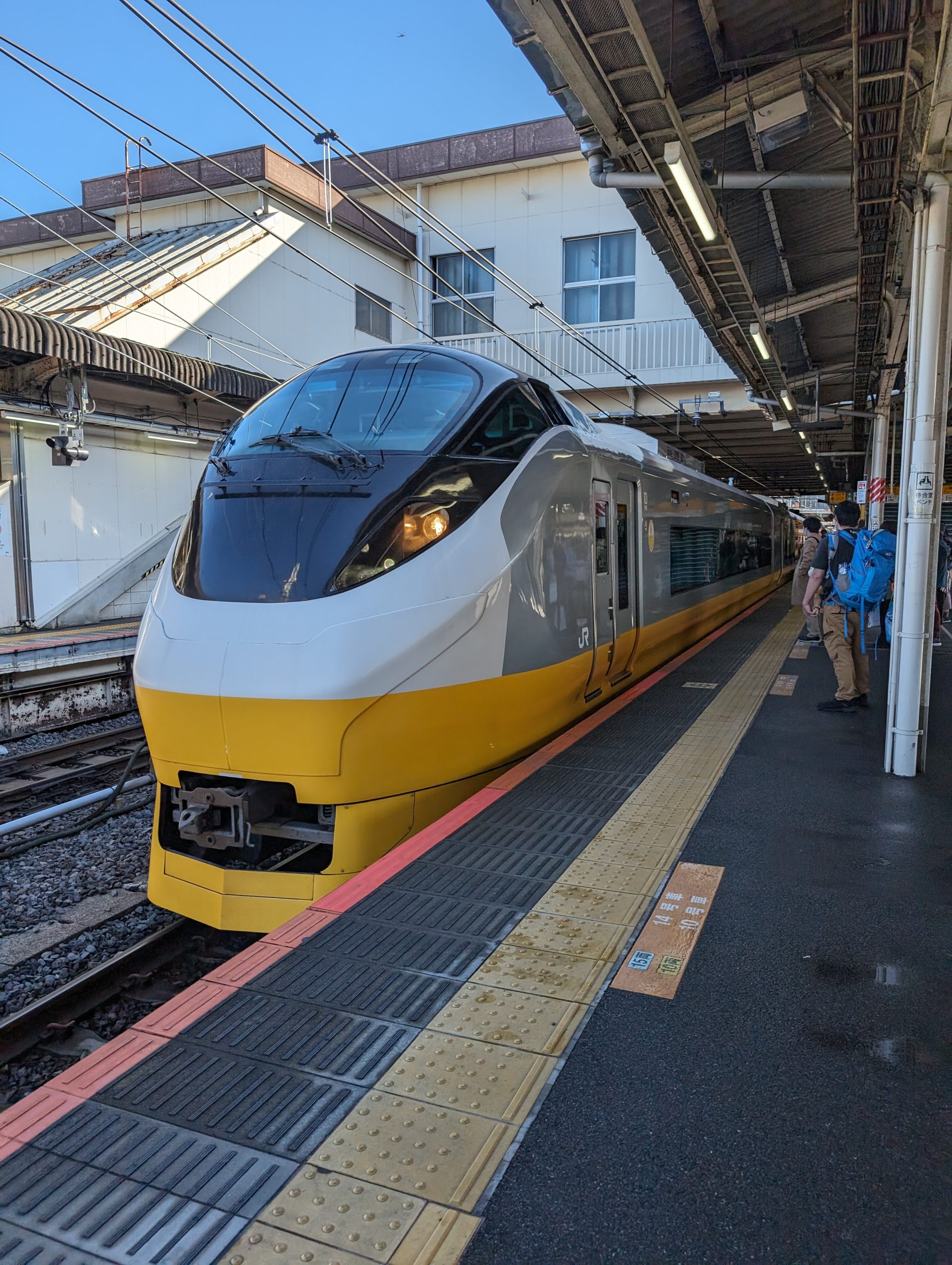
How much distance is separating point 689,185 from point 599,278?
49.1ft

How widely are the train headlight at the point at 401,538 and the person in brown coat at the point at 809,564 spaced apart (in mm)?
6184

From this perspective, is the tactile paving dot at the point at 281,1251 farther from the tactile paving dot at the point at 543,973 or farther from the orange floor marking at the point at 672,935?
the orange floor marking at the point at 672,935

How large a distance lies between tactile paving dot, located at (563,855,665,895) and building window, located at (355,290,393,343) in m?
18.2

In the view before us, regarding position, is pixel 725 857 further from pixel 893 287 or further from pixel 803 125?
pixel 893 287

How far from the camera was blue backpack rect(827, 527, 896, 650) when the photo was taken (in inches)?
255

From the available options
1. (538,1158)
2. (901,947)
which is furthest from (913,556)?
(538,1158)

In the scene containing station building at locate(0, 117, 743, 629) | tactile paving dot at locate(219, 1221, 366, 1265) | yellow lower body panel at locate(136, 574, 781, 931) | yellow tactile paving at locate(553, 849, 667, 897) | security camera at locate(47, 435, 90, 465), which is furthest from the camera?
station building at locate(0, 117, 743, 629)

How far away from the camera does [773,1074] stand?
2.33 meters

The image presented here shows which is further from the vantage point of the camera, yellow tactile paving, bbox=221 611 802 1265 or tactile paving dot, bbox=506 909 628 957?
tactile paving dot, bbox=506 909 628 957

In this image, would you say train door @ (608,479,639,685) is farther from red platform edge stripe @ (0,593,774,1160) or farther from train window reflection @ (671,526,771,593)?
red platform edge stripe @ (0,593,774,1160)

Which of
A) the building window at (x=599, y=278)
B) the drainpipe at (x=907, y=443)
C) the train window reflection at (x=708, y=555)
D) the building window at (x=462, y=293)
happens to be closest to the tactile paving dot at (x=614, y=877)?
the drainpipe at (x=907, y=443)

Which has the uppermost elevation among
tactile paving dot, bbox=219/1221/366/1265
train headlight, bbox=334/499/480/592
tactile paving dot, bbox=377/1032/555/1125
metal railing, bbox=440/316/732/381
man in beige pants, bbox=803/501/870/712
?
metal railing, bbox=440/316/732/381

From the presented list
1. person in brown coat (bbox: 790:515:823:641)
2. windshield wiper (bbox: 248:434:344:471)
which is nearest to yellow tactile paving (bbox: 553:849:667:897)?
windshield wiper (bbox: 248:434:344:471)

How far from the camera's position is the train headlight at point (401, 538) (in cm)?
419
